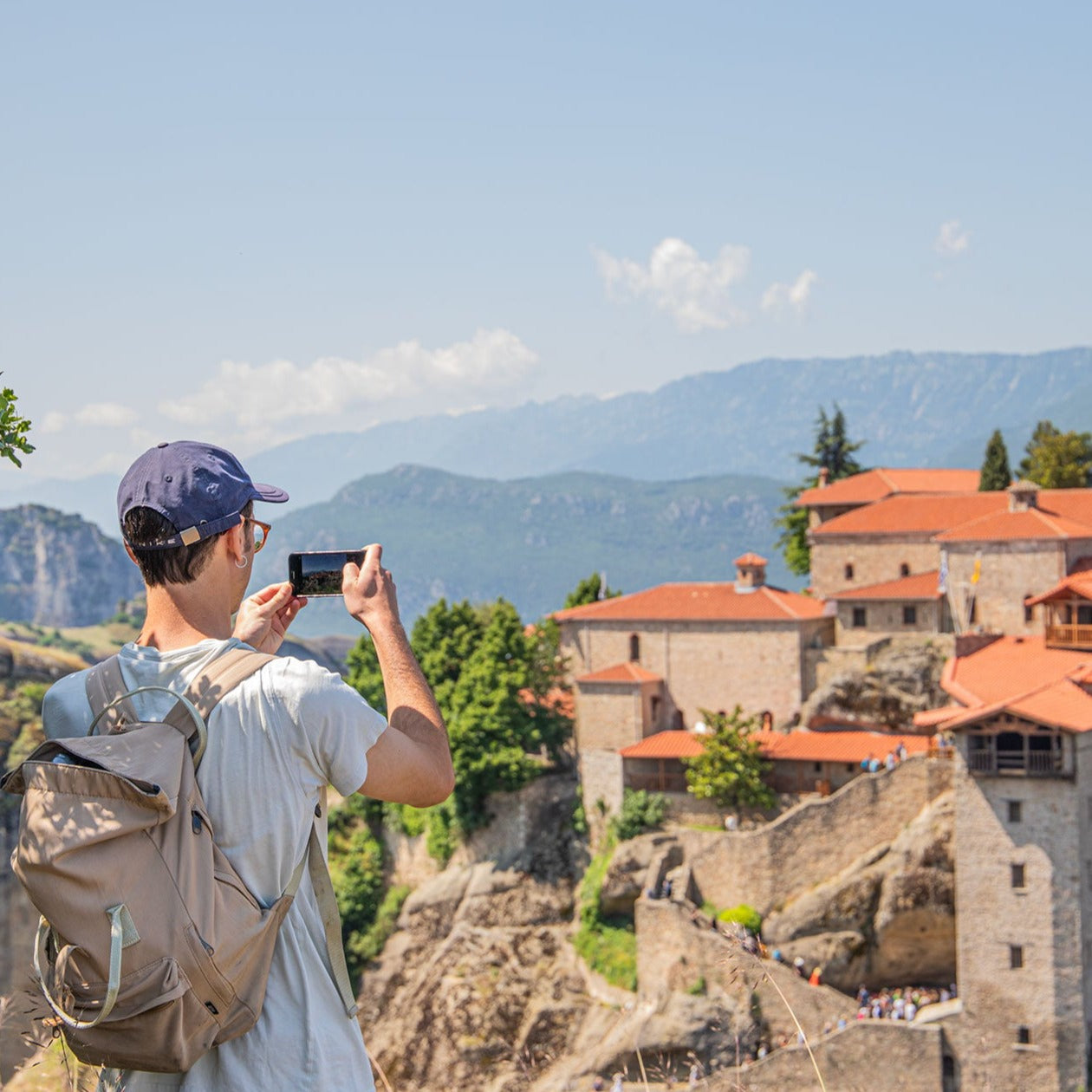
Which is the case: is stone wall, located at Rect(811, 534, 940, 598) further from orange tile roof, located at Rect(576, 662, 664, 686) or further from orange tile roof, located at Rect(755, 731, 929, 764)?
orange tile roof, located at Rect(755, 731, 929, 764)

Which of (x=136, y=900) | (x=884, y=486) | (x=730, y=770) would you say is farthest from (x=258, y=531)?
(x=884, y=486)

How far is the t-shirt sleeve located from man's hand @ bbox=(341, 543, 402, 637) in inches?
22.3

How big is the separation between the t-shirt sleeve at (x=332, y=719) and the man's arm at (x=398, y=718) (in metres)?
0.10

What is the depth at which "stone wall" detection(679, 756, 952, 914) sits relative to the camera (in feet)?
119

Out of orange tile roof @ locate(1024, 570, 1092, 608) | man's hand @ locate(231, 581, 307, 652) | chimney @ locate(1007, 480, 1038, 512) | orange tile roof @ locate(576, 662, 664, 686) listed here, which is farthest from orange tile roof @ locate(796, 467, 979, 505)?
man's hand @ locate(231, 581, 307, 652)

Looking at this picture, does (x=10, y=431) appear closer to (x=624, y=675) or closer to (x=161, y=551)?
(x=161, y=551)

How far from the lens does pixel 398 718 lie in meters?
4.34

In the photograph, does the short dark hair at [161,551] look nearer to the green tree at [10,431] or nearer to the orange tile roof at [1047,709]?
the green tree at [10,431]

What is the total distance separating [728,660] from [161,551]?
40.1 metres

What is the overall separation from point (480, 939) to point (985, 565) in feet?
61.8

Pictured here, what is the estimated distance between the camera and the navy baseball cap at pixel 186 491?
14.2 ft

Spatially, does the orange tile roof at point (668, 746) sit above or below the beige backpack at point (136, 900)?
below

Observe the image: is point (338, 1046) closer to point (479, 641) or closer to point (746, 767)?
point (746, 767)

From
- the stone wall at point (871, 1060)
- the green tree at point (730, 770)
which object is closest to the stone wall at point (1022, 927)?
the stone wall at point (871, 1060)
